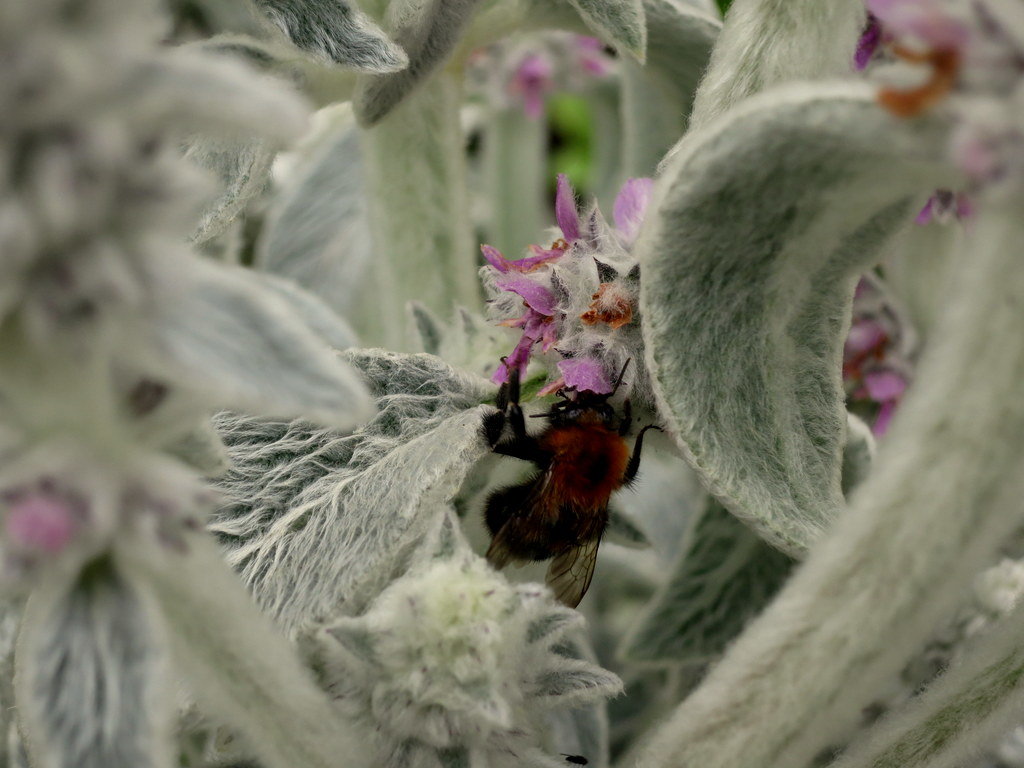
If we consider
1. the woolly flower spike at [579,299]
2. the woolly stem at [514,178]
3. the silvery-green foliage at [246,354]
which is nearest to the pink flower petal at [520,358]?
the woolly flower spike at [579,299]

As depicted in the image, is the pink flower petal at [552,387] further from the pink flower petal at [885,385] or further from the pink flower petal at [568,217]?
the pink flower petal at [885,385]

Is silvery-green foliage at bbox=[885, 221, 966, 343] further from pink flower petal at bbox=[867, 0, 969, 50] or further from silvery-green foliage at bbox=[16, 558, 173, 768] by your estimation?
silvery-green foliage at bbox=[16, 558, 173, 768]

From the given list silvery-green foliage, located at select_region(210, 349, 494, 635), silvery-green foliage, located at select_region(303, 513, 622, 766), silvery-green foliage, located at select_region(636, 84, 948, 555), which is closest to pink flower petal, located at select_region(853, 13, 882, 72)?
silvery-green foliage, located at select_region(636, 84, 948, 555)

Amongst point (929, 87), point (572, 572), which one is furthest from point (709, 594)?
point (929, 87)

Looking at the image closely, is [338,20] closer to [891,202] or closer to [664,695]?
[891,202]

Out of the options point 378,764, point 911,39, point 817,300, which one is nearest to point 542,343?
point 817,300

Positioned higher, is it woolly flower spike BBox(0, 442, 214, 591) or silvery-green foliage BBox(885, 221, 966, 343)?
silvery-green foliage BBox(885, 221, 966, 343)
